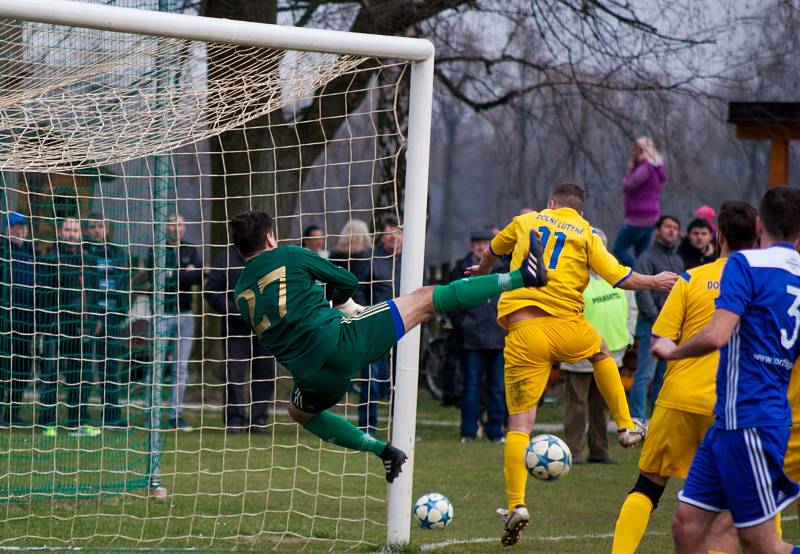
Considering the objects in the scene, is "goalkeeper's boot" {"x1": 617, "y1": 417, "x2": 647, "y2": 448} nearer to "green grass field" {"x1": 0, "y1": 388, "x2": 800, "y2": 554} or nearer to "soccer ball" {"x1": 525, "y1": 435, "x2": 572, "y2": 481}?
"soccer ball" {"x1": 525, "y1": 435, "x2": 572, "y2": 481}

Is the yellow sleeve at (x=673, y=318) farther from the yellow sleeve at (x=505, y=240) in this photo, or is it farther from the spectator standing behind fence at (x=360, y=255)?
the spectator standing behind fence at (x=360, y=255)

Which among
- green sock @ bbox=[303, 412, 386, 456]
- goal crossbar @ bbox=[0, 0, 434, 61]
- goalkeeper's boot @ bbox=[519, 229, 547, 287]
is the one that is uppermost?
goal crossbar @ bbox=[0, 0, 434, 61]

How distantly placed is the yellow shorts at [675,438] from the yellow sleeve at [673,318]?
39cm

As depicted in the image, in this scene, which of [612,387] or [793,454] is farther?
[612,387]

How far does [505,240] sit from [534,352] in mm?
756

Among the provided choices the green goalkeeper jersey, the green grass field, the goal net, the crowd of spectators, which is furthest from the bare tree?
the green goalkeeper jersey

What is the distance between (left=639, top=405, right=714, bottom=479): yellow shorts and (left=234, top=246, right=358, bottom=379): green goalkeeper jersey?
5.91ft

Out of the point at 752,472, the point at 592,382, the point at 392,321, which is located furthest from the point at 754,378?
the point at 592,382

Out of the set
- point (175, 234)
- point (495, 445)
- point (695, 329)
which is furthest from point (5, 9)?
point (495, 445)

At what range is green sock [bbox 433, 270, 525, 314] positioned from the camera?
239 inches

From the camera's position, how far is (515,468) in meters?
7.18

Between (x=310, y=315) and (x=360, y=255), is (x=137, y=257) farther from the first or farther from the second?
(x=310, y=315)

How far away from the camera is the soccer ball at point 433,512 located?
702 cm

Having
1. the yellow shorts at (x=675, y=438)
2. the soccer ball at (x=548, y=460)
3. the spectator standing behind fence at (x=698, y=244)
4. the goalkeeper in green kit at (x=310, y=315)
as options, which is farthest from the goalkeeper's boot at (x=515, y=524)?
the spectator standing behind fence at (x=698, y=244)
